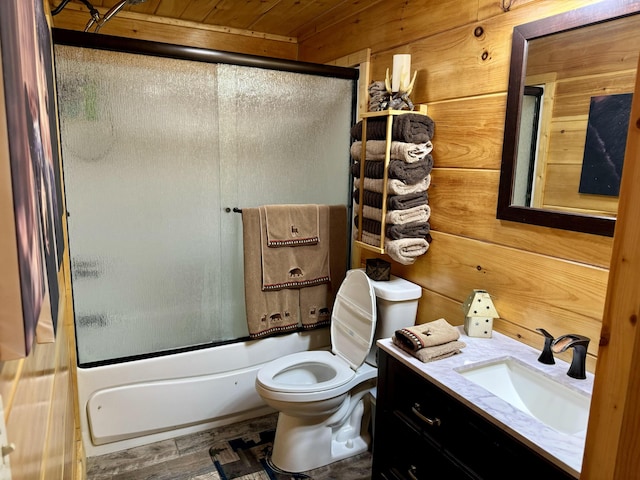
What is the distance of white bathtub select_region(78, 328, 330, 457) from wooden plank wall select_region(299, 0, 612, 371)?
971 mm

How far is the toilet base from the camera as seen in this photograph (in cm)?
206

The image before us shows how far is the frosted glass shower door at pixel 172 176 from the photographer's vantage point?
1.97 metres

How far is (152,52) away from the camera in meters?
1.98

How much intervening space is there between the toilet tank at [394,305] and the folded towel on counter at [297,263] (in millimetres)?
451

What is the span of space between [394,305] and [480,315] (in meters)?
0.44

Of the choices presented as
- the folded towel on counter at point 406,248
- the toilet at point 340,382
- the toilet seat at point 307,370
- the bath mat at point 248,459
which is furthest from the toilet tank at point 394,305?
the bath mat at point 248,459

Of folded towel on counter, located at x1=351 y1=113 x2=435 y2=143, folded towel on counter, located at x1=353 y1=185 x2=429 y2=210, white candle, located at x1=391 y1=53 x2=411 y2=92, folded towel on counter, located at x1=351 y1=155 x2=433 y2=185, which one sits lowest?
folded towel on counter, located at x1=353 y1=185 x2=429 y2=210

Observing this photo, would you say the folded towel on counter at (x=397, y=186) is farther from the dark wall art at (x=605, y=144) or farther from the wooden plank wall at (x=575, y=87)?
the dark wall art at (x=605, y=144)

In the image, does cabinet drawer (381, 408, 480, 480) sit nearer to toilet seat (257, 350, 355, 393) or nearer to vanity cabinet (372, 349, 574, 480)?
vanity cabinet (372, 349, 574, 480)

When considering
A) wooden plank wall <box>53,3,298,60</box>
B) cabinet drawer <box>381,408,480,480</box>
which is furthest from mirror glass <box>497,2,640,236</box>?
wooden plank wall <box>53,3,298,60</box>

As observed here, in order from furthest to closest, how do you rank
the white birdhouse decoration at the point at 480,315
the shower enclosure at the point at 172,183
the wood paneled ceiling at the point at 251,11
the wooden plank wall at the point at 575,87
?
the wood paneled ceiling at the point at 251,11
the shower enclosure at the point at 172,183
the white birdhouse decoration at the point at 480,315
the wooden plank wall at the point at 575,87

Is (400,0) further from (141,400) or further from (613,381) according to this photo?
(141,400)

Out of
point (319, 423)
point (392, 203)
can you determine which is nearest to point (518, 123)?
point (392, 203)

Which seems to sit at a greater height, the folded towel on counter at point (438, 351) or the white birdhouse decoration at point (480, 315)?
the white birdhouse decoration at point (480, 315)
